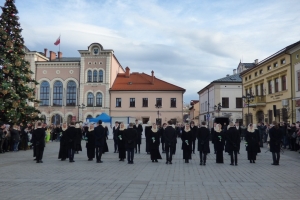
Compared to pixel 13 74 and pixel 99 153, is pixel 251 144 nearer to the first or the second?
pixel 99 153

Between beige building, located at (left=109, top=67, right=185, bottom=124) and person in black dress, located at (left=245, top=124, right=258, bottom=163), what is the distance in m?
45.1

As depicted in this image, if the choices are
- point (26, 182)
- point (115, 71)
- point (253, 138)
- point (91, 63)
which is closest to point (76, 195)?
point (26, 182)

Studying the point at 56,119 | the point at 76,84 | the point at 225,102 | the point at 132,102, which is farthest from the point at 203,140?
the point at 56,119

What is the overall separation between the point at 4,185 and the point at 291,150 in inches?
763

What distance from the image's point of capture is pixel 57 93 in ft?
204

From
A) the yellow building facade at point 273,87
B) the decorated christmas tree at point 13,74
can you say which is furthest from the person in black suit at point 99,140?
the yellow building facade at point 273,87

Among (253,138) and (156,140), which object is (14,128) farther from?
(253,138)

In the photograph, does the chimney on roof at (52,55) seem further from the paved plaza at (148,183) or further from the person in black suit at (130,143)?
the paved plaza at (148,183)

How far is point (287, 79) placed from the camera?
34781mm

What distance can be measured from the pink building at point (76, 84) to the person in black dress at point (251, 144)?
150 feet

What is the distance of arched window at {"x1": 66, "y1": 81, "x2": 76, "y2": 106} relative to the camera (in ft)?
201

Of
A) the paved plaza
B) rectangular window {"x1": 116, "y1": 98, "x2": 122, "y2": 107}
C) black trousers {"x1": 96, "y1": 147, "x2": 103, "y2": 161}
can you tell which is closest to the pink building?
rectangular window {"x1": 116, "y1": 98, "x2": 122, "y2": 107}

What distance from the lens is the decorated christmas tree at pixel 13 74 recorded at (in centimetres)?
2372

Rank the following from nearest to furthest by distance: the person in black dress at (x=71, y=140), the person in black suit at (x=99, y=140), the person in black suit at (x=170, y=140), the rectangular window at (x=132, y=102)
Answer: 1. the person in black suit at (x=170, y=140)
2. the person in black dress at (x=71, y=140)
3. the person in black suit at (x=99, y=140)
4. the rectangular window at (x=132, y=102)
